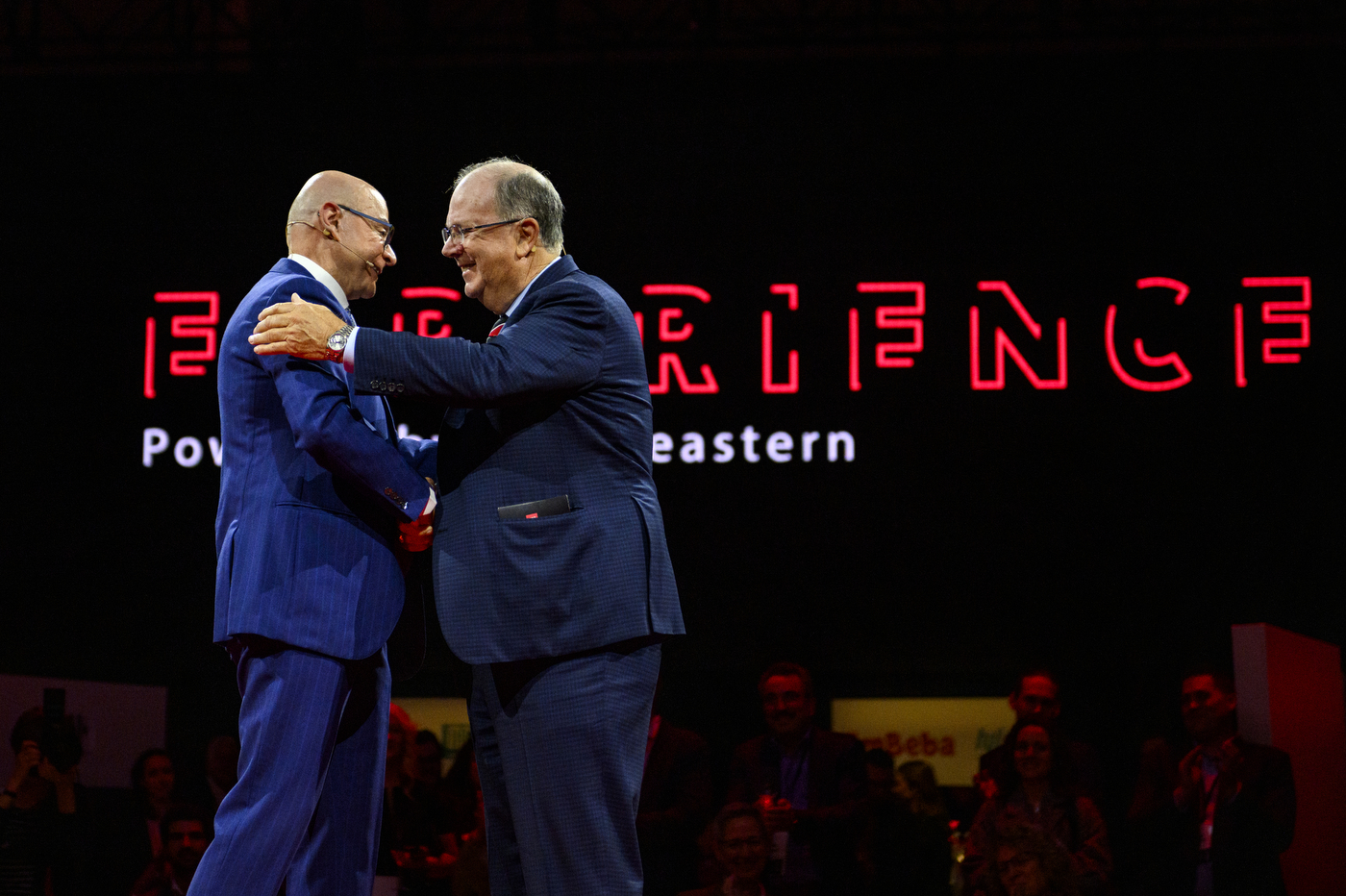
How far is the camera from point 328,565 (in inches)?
97.8

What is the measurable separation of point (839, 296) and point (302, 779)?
5.23 m

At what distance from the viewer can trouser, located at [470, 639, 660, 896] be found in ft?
7.18

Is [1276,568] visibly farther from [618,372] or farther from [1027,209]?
[618,372]

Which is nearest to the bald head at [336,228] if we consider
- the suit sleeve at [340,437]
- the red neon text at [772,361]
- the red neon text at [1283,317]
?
the suit sleeve at [340,437]

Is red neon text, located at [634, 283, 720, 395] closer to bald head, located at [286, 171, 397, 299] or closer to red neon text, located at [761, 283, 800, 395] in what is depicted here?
red neon text, located at [761, 283, 800, 395]

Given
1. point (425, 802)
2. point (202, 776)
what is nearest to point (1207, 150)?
point (425, 802)

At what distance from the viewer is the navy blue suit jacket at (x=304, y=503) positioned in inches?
95.7

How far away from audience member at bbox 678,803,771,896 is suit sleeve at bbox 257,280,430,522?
2299 millimetres

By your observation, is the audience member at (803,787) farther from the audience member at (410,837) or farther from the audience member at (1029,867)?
the audience member at (410,837)

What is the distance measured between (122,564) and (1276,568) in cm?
596

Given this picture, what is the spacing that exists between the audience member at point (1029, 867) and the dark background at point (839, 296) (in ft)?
10.4

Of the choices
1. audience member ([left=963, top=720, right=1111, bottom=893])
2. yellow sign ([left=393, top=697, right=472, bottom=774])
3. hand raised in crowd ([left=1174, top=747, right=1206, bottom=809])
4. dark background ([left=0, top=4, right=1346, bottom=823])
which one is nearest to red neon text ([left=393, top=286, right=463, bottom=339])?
dark background ([left=0, top=4, right=1346, bottom=823])

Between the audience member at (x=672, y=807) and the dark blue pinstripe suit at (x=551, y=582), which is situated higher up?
the dark blue pinstripe suit at (x=551, y=582)

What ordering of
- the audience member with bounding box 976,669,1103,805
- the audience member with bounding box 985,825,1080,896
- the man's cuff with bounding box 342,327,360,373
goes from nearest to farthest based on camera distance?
1. the man's cuff with bounding box 342,327,360,373
2. the audience member with bounding box 985,825,1080,896
3. the audience member with bounding box 976,669,1103,805
